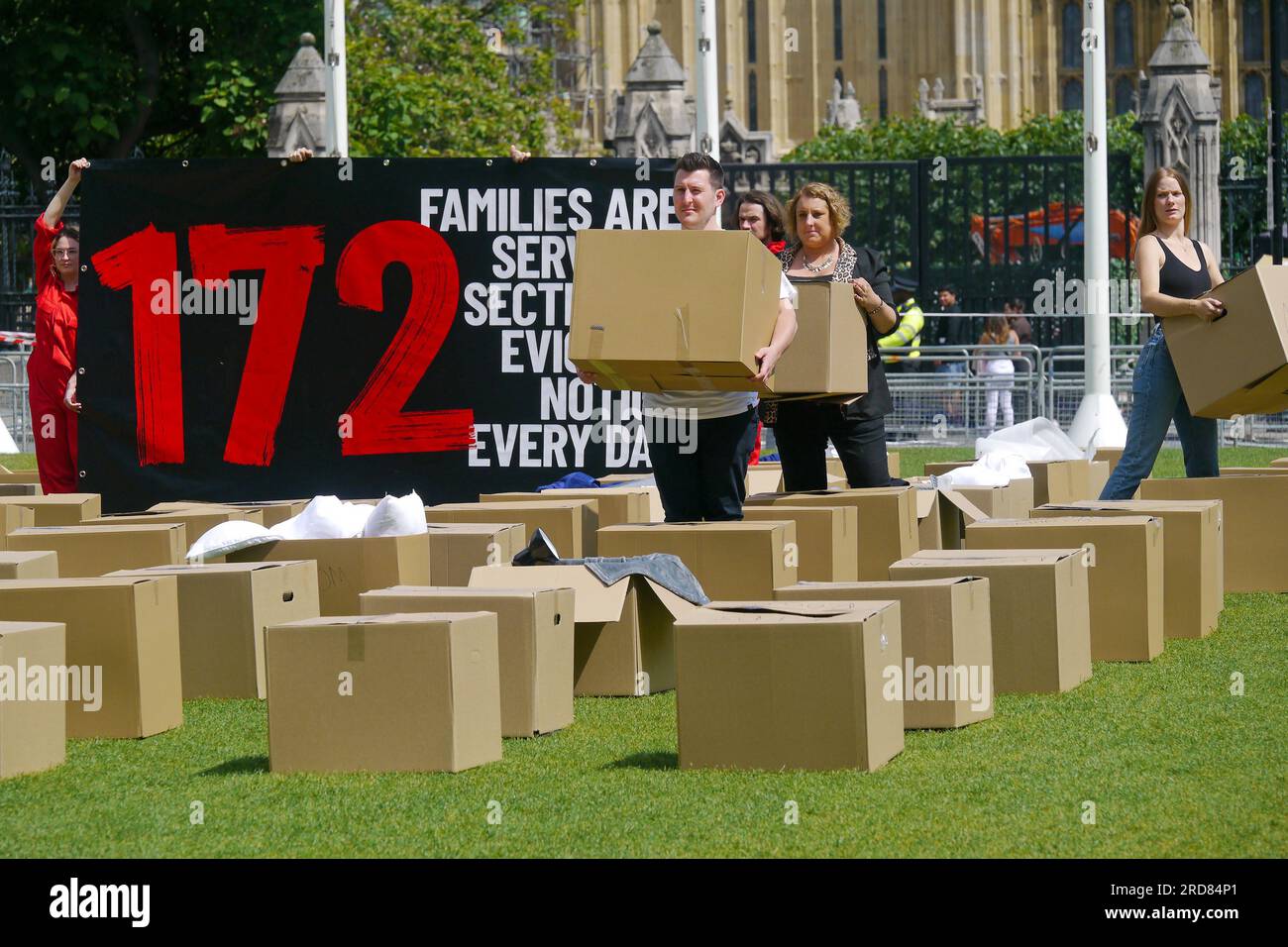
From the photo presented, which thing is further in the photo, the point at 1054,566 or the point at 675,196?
the point at 675,196

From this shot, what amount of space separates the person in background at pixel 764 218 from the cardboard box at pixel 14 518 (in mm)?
3254

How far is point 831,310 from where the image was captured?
8391mm

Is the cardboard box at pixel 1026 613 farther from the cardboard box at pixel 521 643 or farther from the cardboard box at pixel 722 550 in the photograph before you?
the cardboard box at pixel 521 643

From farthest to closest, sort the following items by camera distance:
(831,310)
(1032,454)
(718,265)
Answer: (1032,454) < (831,310) < (718,265)

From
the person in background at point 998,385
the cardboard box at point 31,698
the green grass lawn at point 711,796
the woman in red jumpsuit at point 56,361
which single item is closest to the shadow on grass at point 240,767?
the green grass lawn at point 711,796

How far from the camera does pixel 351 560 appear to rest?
795 centimetres

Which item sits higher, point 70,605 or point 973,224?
point 973,224

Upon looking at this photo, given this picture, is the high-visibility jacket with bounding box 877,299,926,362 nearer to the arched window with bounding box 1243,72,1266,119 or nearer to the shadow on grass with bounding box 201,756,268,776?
the shadow on grass with bounding box 201,756,268,776

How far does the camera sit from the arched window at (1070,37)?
94.2 metres

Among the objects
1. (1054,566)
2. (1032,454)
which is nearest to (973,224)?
(1032,454)

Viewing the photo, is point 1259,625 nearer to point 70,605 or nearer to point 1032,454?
point 1032,454

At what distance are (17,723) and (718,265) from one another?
117 inches

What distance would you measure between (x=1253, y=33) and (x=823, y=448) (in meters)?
88.6
